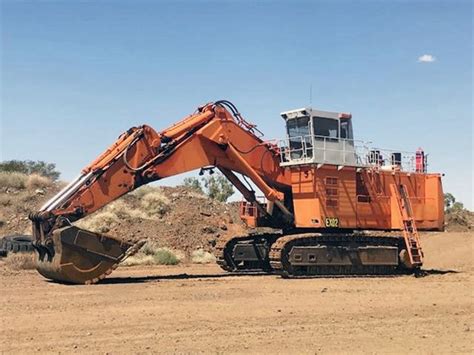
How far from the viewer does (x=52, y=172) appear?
173ft

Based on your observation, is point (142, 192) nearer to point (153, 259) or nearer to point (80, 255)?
point (153, 259)

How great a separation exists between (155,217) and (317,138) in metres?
17.0

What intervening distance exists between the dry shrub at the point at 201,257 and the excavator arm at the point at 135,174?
781 cm

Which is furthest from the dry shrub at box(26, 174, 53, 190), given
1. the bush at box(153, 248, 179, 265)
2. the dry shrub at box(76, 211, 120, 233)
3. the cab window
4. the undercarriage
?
the cab window

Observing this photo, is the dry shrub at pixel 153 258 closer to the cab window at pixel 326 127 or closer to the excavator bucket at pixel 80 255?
the excavator bucket at pixel 80 255

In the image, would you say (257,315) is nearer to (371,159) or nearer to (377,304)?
(377,304)

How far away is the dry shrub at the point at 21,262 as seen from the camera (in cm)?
2172

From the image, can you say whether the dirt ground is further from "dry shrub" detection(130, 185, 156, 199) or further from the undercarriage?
"dry shrub" detection(130, 185, 156, 199)

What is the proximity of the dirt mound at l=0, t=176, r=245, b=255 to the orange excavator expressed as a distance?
979 cm

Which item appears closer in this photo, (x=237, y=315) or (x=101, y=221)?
(x=237, y=315)

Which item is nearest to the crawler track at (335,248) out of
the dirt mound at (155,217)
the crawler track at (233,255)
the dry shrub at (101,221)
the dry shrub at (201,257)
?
the crawler track at (233,255)

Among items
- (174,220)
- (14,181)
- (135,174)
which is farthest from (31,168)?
(135,174)

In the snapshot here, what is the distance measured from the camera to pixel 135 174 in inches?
701

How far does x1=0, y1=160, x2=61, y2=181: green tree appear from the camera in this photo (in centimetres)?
5103
